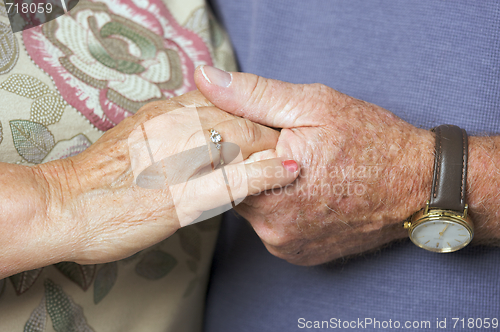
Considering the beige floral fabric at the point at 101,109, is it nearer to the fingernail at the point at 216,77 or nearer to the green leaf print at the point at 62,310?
the green leaf print at the point at 62,310

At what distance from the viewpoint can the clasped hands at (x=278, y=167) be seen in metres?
0.80

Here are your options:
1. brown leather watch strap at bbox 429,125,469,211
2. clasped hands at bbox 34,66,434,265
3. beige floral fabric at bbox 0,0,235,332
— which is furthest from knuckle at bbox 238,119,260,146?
brown leather watch strap at bbox 429,125,469,211

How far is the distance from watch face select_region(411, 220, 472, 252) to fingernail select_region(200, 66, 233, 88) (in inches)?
23.6

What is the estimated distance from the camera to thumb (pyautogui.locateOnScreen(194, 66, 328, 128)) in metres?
0.89

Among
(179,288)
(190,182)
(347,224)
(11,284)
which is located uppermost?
(190,182)

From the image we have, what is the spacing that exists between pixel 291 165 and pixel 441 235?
0.44 metres

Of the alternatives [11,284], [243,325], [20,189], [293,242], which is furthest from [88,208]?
[243,325]

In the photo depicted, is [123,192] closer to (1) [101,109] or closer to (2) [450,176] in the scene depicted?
(1) [101,109]

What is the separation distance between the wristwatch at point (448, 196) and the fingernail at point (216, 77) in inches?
21.8

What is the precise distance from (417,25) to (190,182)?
0.87m

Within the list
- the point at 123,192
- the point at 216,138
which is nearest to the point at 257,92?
the point at 216,138

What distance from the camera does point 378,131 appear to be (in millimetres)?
946

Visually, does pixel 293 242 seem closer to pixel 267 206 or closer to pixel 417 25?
pixel 267 206

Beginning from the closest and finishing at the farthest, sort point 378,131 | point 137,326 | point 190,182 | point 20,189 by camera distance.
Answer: point 20,189 → point 190,182 → point 378,131 → point 137,326
